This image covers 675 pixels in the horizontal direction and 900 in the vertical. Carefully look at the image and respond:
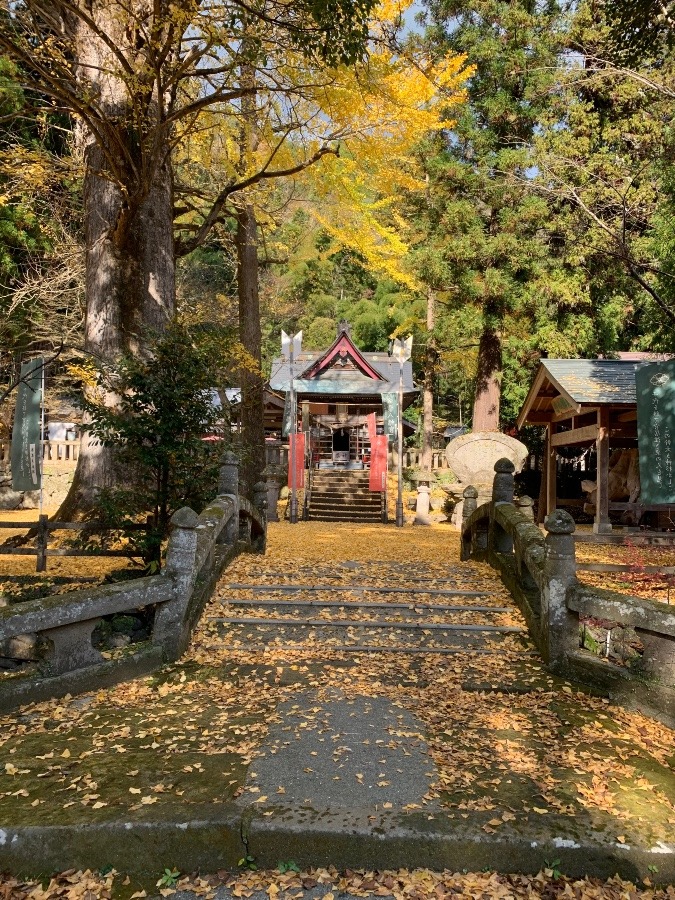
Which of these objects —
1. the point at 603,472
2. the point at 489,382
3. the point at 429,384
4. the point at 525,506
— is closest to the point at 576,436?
the point at 603,472

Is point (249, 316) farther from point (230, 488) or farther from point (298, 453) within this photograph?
point (230, 488)

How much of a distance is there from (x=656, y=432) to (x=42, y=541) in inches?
383

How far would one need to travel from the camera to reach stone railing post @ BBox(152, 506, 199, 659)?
17.2ft

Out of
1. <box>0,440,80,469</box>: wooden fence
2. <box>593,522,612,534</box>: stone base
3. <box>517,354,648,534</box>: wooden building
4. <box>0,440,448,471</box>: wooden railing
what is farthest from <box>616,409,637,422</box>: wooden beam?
<box>0,440,80,469</box>: wooden fence

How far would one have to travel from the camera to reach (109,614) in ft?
15.6

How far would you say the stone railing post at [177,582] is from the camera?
5.24 m

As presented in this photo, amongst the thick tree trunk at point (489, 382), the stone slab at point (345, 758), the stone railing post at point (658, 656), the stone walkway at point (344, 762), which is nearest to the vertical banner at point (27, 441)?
the stone walkway at point (344, 762)

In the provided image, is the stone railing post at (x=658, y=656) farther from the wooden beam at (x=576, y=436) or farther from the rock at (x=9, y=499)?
the rock at (x=9, y=499)

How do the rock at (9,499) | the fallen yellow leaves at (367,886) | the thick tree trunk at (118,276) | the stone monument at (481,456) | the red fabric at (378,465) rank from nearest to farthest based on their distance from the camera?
the fallen yellow leaves at (367,886) → the thick tree trunk at (118,276) → the stone monument at (481,456) → the red fabric at (378,465) → the rock at (9,499)

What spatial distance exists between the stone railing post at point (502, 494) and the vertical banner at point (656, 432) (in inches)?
115

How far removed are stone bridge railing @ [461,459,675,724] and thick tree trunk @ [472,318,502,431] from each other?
12.8 m

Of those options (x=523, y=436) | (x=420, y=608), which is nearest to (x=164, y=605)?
(x=420, y=608)

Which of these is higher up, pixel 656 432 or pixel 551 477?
pixel 656 432

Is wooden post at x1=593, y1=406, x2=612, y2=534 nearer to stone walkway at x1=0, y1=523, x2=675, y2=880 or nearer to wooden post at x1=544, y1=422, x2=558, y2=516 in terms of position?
wooden post at x1=544, y1=422, x2=558, y2=516
